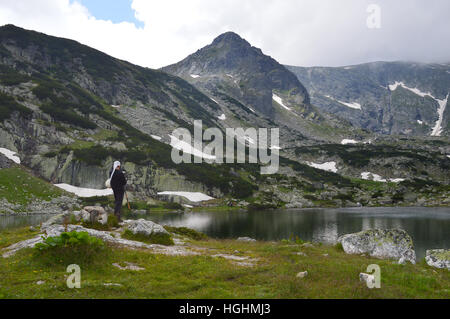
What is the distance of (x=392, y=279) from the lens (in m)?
12.9

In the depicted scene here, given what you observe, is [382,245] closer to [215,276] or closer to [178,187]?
[215,276]

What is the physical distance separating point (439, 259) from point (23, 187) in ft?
419

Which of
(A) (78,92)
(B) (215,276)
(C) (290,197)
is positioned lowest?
(C) (290,197)

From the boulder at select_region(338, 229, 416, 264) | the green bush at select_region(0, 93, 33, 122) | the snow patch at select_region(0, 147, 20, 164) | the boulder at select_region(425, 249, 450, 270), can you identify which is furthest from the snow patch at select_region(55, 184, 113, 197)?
the boulder at select_region(425, 249, 450, 270)

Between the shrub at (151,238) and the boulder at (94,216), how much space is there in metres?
Result: 3.07

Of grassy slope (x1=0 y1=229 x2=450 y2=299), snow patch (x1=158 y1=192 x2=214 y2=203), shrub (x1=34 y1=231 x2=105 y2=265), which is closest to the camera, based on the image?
grassy slope (x1=0 y1=229 x2=450 y2=299)

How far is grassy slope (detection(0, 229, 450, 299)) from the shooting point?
1090cm

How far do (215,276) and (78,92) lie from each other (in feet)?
710

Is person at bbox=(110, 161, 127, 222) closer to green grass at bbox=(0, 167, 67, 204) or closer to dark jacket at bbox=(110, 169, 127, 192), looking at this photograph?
dark jacket at bbox=(110, 169, 127, 192)

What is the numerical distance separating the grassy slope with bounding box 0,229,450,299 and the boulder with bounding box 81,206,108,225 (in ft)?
30.7

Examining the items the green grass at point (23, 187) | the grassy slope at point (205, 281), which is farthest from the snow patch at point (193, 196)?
the grassy slope at point (205, 281)
